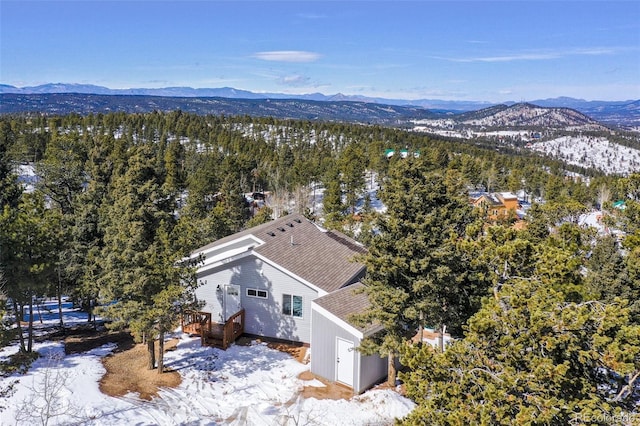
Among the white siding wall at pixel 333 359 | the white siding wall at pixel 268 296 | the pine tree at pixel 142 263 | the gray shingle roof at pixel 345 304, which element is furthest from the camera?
the white siding wall at pixel 268 296

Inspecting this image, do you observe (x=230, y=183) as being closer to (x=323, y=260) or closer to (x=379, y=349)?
(x=323, y=260)

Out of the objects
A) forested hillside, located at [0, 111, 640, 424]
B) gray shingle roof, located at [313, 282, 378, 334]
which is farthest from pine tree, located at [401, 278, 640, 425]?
gray shingle roof, located at [313, 282, 378, 334]

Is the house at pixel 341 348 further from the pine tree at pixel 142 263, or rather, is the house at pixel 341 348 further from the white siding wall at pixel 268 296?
the pine tree at pixel 142 263

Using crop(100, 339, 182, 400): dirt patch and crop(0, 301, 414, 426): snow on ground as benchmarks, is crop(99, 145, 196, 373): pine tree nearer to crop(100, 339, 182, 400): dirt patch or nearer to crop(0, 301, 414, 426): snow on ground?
crop(100, 339, 182, 400): dirt patch

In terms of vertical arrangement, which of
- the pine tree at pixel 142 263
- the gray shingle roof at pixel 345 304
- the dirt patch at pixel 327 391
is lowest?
the dirt patch at pixel 327 391

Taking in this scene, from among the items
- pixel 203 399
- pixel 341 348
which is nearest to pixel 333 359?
pixel 341 348

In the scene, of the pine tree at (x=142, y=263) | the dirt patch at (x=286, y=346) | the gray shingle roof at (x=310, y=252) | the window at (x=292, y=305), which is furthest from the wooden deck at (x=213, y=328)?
the pine tree at (x=142, y=263)
